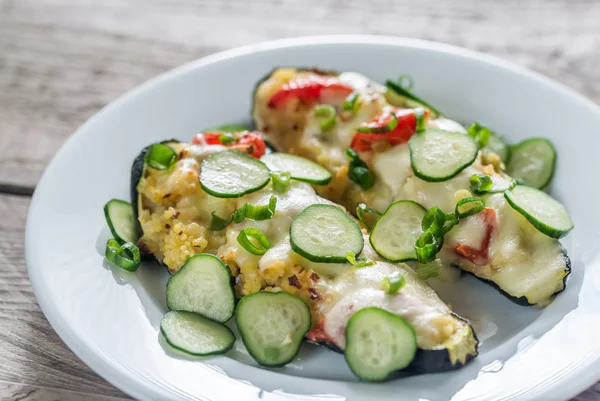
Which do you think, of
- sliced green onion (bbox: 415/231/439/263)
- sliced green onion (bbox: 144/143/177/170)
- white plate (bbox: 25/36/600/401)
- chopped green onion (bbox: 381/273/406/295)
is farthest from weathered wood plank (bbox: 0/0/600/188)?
chopped green onion (bbox: 381/273/406/295)

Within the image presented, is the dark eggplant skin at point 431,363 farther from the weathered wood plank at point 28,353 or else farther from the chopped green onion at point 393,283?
the weathered wood plank at point 28,353

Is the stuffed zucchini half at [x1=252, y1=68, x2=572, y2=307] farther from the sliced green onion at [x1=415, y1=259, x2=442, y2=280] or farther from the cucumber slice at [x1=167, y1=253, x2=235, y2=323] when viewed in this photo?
the cucumber slice at [x1=167, y1=253, x2=235, y2=323]

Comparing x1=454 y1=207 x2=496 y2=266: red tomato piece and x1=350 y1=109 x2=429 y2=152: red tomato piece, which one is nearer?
x1=454 y1=207 x2=496 y2=266: red tomato piece

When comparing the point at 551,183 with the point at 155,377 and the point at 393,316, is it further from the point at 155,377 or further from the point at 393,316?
the point at 155,377

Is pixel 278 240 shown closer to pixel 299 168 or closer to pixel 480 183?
pixel 299 168

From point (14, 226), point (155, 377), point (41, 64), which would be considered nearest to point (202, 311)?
point (155, 377)

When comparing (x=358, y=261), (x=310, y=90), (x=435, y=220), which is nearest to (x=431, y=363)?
(x=358, y=261)
